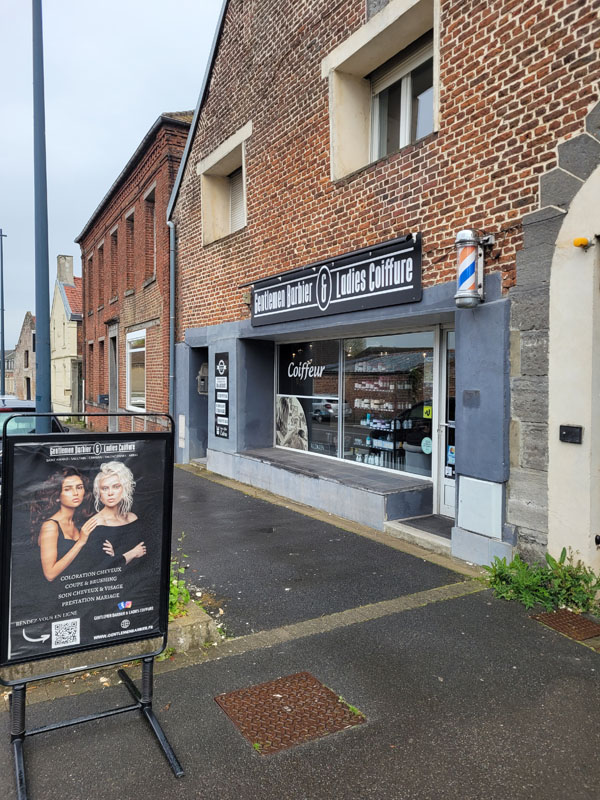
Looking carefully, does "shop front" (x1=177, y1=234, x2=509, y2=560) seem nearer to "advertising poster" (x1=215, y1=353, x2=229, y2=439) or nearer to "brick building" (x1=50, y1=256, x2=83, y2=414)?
"advertising poster" (x1=215, y1=353, x2=229, y2=439)

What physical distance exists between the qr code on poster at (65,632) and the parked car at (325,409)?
6433 millimetres

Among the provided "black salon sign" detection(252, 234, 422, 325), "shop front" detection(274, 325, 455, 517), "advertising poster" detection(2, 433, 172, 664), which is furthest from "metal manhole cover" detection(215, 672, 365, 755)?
"black salon sign" detection(252, 234, 422, 325)

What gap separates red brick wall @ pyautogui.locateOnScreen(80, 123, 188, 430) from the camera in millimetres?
13773

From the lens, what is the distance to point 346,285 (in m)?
7.68

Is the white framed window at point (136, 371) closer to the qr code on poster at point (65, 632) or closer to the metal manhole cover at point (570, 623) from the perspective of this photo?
the metal manhole cover at point (570, 623)

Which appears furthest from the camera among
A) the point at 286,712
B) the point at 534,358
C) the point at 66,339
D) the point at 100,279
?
the point at 66,339

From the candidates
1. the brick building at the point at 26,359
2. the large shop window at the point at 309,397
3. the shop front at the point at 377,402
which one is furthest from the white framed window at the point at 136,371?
the brick building at the point at 26,359

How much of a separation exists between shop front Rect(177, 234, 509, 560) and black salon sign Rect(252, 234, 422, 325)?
2cm

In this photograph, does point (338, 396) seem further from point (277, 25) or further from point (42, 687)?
point (42, 687)

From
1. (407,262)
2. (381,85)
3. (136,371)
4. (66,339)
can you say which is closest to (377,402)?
(407,262)

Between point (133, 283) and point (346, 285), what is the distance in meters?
10.7

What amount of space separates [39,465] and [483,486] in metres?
4.12

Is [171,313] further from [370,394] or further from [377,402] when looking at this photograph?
[377,402]

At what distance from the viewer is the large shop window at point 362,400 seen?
7738mm
